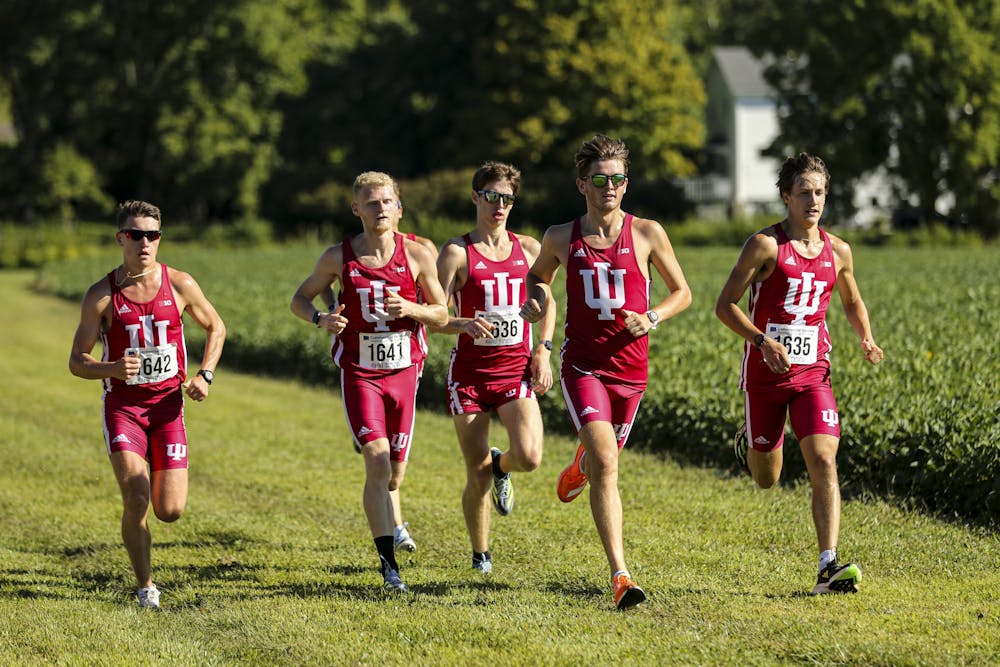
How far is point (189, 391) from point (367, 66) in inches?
2745

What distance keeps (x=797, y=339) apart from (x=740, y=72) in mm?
73529

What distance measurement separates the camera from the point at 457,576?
28.7 feet

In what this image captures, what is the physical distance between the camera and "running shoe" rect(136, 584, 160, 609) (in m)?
8.20

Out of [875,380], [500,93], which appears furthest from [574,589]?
[500,93]

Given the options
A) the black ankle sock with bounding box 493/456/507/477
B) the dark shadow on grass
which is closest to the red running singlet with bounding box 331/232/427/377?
the black ankle sock with bounding box 493/456/507/477

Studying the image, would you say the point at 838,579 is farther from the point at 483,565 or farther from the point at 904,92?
the point at 904,92

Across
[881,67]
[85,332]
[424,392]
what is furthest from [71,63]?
[85,332]

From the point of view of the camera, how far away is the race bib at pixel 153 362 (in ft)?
26.8

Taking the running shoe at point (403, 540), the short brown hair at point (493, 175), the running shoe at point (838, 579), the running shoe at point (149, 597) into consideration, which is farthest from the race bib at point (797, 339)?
the running shoe at point (149, 597)

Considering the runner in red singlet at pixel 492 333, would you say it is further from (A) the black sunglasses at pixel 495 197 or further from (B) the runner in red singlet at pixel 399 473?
(B) the runner in red singlet at pixel 399 473

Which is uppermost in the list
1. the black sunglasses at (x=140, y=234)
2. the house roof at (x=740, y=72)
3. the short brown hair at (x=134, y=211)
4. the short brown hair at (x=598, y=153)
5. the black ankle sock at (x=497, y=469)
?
the house roof at (x=740, y=72)

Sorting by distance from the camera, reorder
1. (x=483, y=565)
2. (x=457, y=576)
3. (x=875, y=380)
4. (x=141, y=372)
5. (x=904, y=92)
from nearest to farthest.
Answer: (x=141, y=372) → (x=457, y=576) → (x=483, y=565) → (x=875, y=380) → (x=904, y=92)

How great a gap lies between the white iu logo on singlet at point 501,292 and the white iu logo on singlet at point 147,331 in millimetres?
1943

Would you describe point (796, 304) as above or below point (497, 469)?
above
